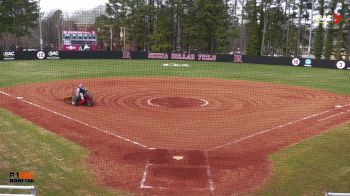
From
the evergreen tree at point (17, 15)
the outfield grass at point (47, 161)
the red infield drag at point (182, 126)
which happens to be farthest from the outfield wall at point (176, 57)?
the outfield grass at point (47, 161)

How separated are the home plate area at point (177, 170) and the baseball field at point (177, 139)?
3cm

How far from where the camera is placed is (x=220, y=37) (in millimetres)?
51312

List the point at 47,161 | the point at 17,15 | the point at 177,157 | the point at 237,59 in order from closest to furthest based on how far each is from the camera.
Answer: the point at 47,161, the point at 177,157, the point at 237,59, the point at 17,15

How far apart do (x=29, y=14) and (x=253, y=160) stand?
152 feet

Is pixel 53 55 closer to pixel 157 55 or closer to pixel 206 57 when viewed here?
pixel 157 55

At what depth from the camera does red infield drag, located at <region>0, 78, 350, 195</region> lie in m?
9.19

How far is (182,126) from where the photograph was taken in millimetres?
13703

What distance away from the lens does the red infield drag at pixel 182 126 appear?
30.1ft

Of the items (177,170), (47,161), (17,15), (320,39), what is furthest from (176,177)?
(320,39)

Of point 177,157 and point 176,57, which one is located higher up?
point 176,57

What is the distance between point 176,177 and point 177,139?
305 cm

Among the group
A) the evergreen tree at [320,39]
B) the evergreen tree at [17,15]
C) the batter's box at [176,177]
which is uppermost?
the evergreen tree at [17,15]

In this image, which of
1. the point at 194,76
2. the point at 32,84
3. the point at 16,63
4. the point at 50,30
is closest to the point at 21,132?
the point at 32,84

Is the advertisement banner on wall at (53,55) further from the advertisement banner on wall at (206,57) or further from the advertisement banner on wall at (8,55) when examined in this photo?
the advertisement banner on wall at (206,57)
